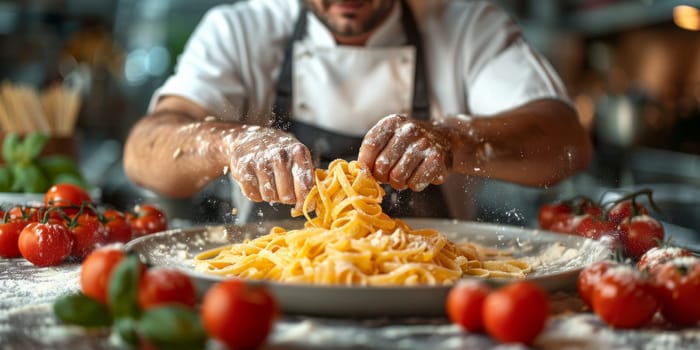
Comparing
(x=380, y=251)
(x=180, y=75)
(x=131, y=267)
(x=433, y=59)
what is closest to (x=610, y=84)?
(x=433, y=59)

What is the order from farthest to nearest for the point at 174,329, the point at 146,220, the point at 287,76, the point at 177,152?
the point at 287,76, the point at 177,152, the point at 146,220, the point at 174,329

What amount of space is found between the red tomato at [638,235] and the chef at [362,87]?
0.37 metres

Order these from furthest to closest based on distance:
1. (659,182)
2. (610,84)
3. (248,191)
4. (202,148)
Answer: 1. (610,84)
2. (659,182)
3. (202,148)
4. (248,191)

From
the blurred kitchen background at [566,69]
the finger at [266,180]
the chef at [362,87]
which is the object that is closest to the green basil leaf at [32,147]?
the chef at [362,87]

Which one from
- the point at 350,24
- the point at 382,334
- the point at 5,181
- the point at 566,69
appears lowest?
the point at 566,69

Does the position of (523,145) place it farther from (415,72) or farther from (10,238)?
(10,238)

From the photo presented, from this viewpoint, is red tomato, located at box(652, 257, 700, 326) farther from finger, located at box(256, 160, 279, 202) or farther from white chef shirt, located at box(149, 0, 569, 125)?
white chef shirt, located at box(149, 0, 569, 125)

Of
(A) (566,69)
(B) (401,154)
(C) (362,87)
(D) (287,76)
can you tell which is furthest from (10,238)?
(A) (566,69)

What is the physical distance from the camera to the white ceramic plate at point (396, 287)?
1.34 m

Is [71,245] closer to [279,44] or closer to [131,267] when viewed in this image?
[131,267]

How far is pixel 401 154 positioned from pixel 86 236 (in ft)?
2.79

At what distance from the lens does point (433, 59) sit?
3.11 meters

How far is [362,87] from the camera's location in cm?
298

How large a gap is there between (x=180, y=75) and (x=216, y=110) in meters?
0.26
